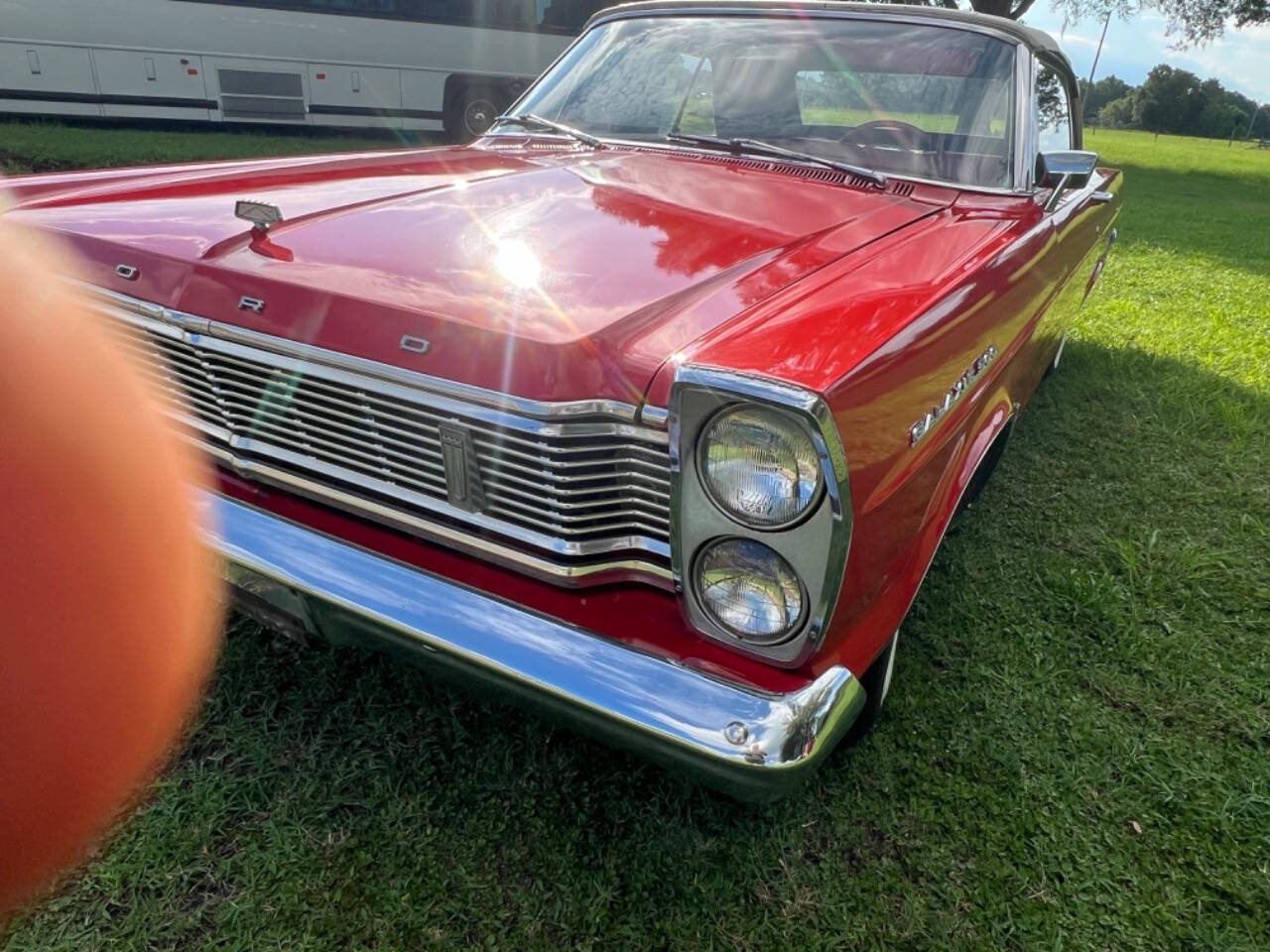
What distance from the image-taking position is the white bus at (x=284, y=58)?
873 centimetres

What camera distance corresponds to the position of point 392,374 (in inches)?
59.2

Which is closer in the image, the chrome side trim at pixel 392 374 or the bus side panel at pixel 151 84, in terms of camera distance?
the chrome side trim at pixel 392 374

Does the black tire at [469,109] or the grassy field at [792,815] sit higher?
the grassy field at [792,815]

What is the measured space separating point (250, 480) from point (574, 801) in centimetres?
96

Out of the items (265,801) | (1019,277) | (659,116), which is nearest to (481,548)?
(265,801)

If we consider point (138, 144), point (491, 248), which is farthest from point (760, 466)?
point (138, 144)

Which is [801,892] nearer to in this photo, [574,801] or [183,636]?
[574,801]

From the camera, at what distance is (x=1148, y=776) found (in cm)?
199

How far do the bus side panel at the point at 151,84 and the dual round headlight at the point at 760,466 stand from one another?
33.6 ft

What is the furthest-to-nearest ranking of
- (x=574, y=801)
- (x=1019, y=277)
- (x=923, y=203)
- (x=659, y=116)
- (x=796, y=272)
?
(x=659, y=116) < (x=923, y=203) < (x=1019, y=277) < (x=574, y=801) < (x=796, y=272)

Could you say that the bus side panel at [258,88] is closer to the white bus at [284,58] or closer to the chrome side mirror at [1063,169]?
the white bus at [284,58]

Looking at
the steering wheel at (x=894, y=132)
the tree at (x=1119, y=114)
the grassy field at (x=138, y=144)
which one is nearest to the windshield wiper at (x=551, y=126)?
the steering wheel at (x=894, y=132)

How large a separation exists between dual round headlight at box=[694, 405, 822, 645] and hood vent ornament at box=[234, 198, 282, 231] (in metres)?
1.08


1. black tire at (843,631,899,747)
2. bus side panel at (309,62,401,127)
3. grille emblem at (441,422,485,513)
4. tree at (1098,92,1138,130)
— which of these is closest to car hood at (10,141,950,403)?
grille emblem at (441,422,485,513)
